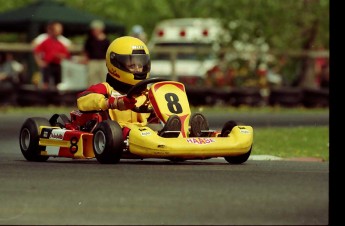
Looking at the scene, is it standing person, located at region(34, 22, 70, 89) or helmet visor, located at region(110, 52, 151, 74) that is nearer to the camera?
helmet visor, located at region(110, 52, 151, 74)

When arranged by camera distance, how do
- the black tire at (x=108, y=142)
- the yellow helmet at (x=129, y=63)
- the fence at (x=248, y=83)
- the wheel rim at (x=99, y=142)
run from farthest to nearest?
the fence at (x=248, y=83)
the yellow helmet at (x=129, y=63)
the wheel rim at (x=99, y=142)
the black tire at (x=108, y=142)

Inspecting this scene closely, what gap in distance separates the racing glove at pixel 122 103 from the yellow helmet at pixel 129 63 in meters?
0.53

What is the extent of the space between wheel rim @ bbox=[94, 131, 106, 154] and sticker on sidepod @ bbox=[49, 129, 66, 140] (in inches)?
31.6

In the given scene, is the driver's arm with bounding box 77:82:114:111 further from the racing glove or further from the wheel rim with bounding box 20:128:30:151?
the wheel rim with bounding box 20:128:30:151

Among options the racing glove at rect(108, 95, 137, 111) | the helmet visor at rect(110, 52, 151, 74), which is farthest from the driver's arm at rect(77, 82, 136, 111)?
the helmet visor at rect(110, 52, 151, 74)

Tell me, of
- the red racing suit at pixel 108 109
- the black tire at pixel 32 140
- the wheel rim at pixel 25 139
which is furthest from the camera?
the wheel rim at pixel 25 139

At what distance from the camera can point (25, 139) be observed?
14.3 meters

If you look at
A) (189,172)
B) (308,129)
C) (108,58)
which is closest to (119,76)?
(108,58)

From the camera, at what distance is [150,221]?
8.93 m

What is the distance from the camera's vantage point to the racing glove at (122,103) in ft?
43.2

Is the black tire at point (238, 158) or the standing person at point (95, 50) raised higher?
the black tire at point (238, 158)

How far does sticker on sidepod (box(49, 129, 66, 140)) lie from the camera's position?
45.1 ft

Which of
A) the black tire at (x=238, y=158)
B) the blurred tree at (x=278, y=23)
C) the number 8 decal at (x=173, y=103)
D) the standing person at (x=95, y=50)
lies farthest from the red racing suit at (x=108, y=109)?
the blurred tree at (x=278, y=23)

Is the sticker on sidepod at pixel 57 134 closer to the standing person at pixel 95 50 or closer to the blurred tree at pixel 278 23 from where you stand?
the standing person at pixel 95 50
